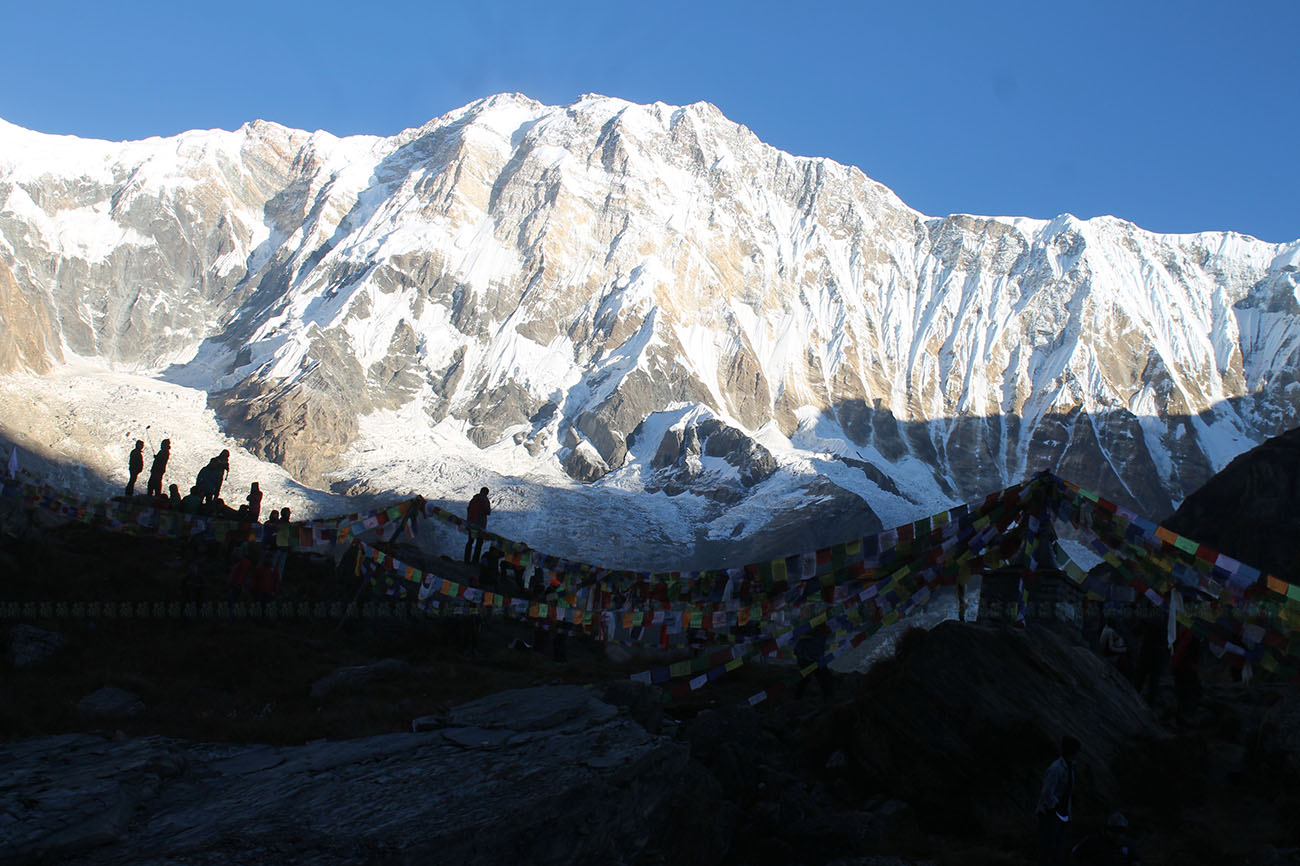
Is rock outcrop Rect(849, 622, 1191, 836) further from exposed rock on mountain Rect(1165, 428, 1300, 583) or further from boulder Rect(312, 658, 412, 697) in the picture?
exposed rock on mountain Rect(1165, 428, 1300, 583)

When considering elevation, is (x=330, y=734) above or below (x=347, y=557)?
below

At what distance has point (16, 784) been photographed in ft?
30.6

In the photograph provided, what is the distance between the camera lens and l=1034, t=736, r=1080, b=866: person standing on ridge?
394 inches

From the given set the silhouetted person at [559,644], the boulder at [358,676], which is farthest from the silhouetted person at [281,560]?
the boulder at [358,676]

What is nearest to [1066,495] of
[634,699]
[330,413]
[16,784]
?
[634,699]

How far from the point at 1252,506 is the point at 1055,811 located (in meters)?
74.5

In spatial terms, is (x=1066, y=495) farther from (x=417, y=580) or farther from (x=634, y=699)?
(x=417, y=580)

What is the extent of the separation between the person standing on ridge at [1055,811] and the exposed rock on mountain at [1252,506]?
6136 centimetres

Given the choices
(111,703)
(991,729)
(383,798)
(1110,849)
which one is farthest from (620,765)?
(111,703)

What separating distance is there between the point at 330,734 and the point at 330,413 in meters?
178

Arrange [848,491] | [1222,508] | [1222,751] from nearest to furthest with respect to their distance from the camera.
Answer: [1222,751] → [1222,508] → [848,491]

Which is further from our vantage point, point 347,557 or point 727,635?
point 347,557

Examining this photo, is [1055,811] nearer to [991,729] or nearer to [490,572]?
[991,729]

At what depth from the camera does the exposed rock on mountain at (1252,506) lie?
66250 mm
